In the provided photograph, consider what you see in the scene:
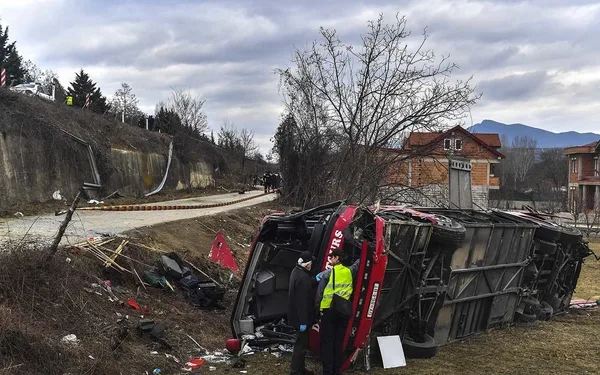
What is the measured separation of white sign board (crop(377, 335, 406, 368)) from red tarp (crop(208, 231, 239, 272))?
5.53 meters

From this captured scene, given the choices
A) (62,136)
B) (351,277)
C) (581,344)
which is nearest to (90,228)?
(351,277)

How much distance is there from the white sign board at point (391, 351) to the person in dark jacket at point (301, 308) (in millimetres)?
954

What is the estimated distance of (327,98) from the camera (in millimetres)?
17375

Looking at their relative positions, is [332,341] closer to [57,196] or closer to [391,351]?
[391,351]

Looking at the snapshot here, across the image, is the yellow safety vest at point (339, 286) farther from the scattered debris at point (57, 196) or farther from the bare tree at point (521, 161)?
the bare tree at point (521, 161)

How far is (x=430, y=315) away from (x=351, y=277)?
1.78 metres

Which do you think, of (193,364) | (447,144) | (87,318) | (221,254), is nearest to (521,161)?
(447,144)

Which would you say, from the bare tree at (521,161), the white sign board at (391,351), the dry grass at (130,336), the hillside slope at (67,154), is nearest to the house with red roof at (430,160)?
the dry grass at (130,336)

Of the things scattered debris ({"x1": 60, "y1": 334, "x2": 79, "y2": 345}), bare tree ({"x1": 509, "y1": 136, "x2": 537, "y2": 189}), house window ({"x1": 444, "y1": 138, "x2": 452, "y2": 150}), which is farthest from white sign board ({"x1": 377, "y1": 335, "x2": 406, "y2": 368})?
bare tree ({"x1": 509, "y1": 136, "x2": 537, "y2": 189})

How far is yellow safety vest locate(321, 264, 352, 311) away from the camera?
596 cm

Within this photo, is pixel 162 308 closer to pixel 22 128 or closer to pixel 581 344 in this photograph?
pixel 581 344

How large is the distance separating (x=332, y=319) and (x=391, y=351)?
1072 mm

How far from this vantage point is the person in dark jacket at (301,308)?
6.11 m

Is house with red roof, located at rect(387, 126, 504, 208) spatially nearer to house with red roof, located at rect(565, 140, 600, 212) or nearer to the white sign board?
the white sign board
